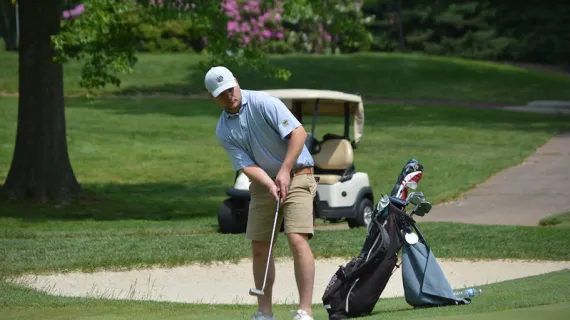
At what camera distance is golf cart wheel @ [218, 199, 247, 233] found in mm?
14180

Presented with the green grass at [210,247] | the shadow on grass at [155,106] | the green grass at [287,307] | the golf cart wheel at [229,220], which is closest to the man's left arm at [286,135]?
the green grass at [287,307]

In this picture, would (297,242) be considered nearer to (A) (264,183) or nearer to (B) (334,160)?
(A) (264,183)

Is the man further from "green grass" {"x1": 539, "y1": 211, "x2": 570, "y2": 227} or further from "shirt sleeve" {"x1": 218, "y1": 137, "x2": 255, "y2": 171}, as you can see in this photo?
"green grass" {"x1": 539, "y1": 211, "x2": 570, "y2": 227}

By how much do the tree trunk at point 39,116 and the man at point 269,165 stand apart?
34.4 feet

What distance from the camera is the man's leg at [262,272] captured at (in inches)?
289

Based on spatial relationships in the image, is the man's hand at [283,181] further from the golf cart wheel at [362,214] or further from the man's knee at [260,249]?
the golf cart wheel at [362,214]

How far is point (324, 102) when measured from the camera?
1582 cm

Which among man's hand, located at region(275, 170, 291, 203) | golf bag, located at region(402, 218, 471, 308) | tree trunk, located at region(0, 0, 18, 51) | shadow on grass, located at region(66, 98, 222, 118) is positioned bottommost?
Result: shadow on grass, located at region(66, 98, 222, 118)

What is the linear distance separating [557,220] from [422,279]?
25.7 ft

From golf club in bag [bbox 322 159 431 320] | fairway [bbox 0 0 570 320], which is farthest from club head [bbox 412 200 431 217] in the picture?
golf club in bag [bbox 322 159 431 320]

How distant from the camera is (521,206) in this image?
16844mm

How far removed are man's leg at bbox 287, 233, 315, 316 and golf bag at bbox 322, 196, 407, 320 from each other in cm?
37

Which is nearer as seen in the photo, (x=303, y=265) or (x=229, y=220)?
(x=303, y=265)

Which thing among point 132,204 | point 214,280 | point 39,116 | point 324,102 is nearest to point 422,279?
point 214,280
